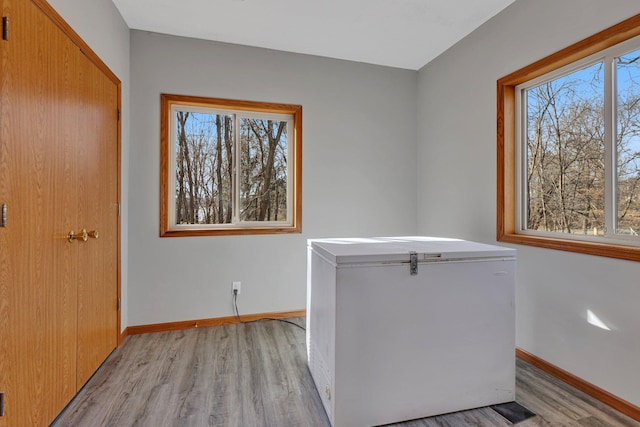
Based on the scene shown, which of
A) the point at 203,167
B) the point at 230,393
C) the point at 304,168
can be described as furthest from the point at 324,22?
the point at 230,393

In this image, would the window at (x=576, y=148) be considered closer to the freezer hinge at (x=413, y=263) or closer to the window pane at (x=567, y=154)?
the window pane at (x=567, y=154)

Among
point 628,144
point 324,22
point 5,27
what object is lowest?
point 628,144

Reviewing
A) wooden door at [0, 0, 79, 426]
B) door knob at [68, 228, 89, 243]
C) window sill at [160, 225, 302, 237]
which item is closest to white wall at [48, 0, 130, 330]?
wooden door at [0, 0, 79, 426]

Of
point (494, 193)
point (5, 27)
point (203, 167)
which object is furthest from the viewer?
point (203, 167)

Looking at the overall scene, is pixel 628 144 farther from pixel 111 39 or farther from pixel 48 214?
pixel 111 39

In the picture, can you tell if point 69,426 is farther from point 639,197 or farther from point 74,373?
point 639,197

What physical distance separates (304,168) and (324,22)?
4.01ft

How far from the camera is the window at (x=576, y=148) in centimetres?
176

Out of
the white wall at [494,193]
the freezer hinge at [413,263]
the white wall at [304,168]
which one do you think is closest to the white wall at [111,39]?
the white wall at [304,168]

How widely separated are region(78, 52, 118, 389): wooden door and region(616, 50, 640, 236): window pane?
9.82 ft

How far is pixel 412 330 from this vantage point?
1.60 metres

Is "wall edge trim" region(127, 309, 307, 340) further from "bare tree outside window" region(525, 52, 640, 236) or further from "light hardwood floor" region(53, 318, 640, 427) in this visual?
"bare tree outside window" region(525, 52, 640, 236)

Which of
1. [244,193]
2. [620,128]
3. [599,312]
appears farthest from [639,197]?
[244,193]

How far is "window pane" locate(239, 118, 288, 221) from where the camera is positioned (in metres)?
3.07
